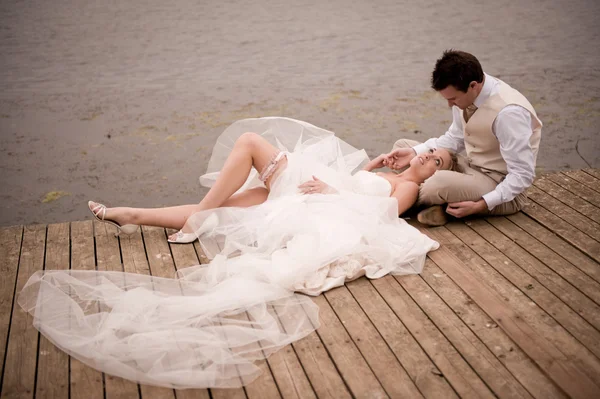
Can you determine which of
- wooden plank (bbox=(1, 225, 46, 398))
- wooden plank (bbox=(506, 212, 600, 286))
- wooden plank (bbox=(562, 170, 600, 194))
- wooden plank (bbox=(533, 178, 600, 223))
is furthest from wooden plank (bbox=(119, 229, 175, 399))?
wooden plank (bbox=(562, 170, 600, 194))

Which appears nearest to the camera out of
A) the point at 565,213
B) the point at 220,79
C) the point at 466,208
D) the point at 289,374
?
the point at 289,374

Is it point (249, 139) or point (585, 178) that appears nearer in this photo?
point (249, 139)

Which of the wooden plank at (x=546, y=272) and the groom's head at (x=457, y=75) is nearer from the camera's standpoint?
the wooden plank at (x=546, y=272)

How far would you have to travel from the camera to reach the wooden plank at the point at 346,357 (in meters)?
2.23

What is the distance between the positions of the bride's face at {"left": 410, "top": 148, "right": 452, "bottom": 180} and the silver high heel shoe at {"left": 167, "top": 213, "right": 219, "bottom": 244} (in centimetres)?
118

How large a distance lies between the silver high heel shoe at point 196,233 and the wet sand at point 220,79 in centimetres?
85

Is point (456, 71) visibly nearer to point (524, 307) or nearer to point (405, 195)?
point (405, 195)

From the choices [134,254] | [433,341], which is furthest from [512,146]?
[134,254]

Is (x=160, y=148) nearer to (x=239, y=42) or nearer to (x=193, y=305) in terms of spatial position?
(x=193, y=305)

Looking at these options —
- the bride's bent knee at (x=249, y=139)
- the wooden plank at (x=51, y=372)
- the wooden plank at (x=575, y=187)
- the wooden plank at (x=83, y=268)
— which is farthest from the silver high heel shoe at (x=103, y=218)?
the wooden plank at (x=575, y=187)

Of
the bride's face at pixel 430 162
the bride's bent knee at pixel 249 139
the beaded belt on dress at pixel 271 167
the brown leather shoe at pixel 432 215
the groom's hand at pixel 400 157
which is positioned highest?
the bride's bent knee at pixel 249 139

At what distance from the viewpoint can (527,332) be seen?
8.27ft

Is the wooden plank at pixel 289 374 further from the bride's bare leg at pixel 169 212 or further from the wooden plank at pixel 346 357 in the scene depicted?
the bride's bare leg at pixel 169 212

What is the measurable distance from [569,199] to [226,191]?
201 cm
